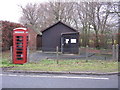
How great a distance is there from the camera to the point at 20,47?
1245cm

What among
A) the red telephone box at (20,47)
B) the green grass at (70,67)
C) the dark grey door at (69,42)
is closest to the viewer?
the green grass at (70,67)

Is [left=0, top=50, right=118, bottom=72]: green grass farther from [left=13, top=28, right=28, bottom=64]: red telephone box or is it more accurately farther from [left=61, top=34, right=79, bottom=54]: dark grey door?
[left=61, top=34, right=79, bottom=54]: dark grey door

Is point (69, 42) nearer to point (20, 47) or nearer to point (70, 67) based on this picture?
point (20, 47)

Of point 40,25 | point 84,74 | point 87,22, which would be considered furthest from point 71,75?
point 40,25

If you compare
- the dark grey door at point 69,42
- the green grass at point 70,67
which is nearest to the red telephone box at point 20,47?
the green grass at point 70,67

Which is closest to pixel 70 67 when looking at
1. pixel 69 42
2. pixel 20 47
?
pixel 20 47

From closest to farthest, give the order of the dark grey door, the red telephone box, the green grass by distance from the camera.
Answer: the green grass < the red telephone box < the dark grey door

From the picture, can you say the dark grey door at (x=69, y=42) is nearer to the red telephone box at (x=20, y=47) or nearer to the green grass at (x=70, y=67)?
the red telephone box at (x=20, y=47)

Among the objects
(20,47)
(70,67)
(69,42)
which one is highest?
(69,42)

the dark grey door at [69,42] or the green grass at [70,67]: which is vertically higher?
the dark grey door at [69,42]

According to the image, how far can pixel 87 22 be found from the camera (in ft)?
119

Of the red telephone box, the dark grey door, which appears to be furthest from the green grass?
the dark grey door

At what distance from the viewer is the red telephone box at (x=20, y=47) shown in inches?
489

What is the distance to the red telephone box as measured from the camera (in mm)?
12423
